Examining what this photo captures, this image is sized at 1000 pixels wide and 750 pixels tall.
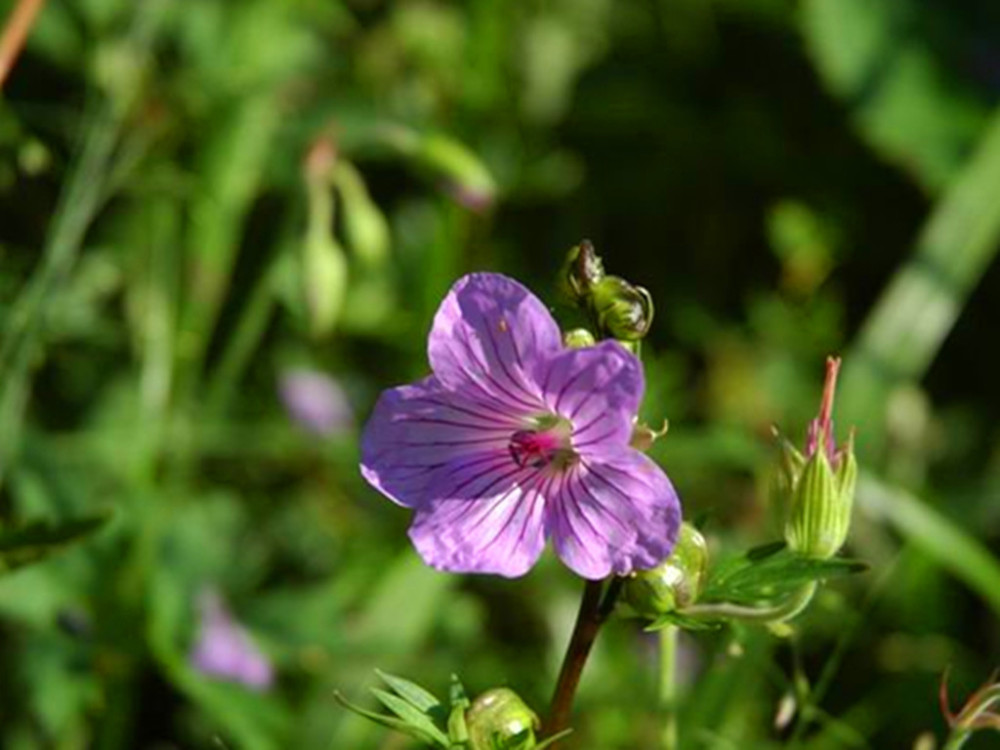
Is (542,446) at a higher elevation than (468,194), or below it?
higher

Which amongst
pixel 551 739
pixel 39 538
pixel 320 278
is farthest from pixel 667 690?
pixel 320 278

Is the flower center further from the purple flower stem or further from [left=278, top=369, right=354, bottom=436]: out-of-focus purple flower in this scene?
[left=278, top=369, right=354, bottom=436]: out-of-focus purple flower

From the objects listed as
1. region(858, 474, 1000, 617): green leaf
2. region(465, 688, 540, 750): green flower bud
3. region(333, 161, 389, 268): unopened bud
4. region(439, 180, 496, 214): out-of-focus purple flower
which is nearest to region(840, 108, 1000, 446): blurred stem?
region(858, 474, 1000, 617): green leaf

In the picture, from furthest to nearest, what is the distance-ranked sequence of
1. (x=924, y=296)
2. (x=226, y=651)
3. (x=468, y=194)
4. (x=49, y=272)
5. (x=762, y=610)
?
(x=924, y=296), (x=468, y=194), (x=226, y=651), (x=49, y=272), (x=762, y=610)

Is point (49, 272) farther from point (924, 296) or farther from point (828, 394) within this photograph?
point (924, 296)

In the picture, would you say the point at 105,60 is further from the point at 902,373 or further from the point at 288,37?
the point at 902,373
